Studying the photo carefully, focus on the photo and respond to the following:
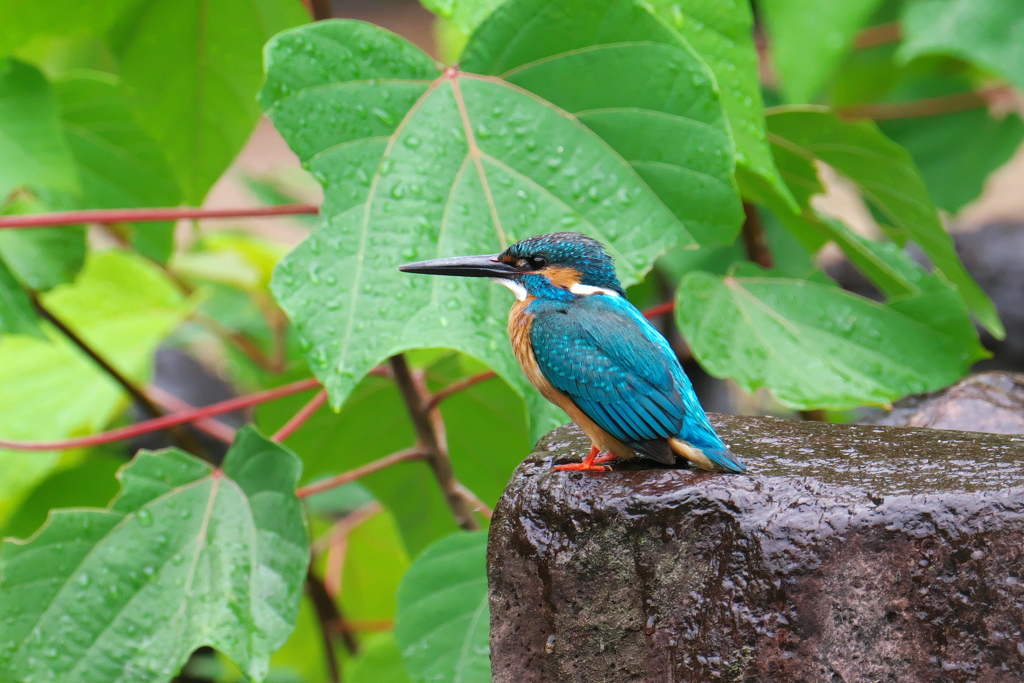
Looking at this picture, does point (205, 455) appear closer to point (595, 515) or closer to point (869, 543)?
point (595, 515)

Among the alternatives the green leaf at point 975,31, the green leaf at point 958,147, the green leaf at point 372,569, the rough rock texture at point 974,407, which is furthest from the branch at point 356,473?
the green leaf at point 958,147

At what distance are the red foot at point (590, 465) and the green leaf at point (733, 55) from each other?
20.9 inches

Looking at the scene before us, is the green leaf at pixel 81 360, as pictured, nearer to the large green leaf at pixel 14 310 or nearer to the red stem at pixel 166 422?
the red stem at pixel 166 422

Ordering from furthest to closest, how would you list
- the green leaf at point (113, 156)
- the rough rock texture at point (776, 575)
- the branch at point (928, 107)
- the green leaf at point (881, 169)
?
the branch at point (928, 107)
the green leaf at point (113, 156)
the green leaf at point (881, 169)
the rough rock texture at point (776, 575)

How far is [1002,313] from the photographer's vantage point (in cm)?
394

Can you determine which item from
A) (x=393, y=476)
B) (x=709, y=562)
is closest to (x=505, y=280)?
(x=709, y=562)

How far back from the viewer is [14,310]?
1.52 m

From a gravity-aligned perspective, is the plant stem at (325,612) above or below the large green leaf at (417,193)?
below

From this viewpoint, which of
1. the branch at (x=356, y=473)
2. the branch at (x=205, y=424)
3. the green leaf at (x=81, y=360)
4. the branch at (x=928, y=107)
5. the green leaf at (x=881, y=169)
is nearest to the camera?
the branch at (x=356, y=473)

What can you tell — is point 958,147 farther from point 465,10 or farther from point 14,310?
point 14,310

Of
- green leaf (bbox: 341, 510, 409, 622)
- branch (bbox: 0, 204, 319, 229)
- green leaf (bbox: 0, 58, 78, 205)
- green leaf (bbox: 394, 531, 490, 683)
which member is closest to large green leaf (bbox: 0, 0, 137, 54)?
green leaf (bbox: 0, 58, 78, 205)

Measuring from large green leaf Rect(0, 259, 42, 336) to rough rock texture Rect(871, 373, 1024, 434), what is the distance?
1521 millimetres

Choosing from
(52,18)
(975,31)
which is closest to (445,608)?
(52,18)

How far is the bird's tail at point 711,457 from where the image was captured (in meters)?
1.11
